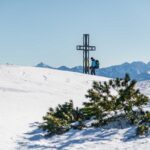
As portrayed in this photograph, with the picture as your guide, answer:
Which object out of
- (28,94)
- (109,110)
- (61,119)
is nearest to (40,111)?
(28,94)

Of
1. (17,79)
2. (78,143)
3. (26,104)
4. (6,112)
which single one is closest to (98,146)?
(78,143)

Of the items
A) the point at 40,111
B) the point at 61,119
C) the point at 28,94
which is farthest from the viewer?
the point at 28,94

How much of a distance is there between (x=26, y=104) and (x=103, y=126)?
6423mm

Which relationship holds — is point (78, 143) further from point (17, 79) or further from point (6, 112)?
point (17, 79)

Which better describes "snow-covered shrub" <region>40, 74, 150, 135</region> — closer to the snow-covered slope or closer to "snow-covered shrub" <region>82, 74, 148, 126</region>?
"snow-covered shrub" <region>82, 74, 148, 126</region>

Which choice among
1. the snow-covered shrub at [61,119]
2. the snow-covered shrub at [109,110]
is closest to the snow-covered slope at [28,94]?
the snow-covered shrub at [61,119]

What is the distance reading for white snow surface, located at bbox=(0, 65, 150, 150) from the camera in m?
11.4

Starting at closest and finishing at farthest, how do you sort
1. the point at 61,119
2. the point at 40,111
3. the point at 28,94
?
the point at 61,119 → the point at 40,111 → the point at 28,94

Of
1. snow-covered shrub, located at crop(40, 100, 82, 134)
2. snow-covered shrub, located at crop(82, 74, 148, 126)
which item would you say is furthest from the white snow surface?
snow-covered shrub, located at crop(82, 74, 148, 126)

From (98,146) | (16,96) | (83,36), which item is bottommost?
(98,146)

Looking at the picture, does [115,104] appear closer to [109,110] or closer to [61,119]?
[109,110]

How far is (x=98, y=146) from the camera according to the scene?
1105cm

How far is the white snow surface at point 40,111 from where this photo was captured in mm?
11430

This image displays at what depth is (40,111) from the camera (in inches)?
713
